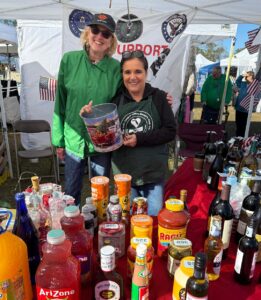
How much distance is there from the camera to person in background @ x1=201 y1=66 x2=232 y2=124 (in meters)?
6.75

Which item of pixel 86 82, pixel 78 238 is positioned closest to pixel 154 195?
pixel 86 82

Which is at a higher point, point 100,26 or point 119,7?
point 119,7

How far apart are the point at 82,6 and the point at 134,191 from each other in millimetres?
2568

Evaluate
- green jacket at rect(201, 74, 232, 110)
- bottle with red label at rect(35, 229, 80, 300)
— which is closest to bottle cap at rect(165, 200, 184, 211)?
bottle with red label at rect(35, 229, 80, 300)

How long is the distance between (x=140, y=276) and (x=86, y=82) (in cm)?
142

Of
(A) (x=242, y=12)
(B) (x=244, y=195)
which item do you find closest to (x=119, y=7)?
(A) (x=242, y=12)

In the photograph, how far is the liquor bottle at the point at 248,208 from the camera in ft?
4.32

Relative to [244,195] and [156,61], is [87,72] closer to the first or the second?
[244,195]

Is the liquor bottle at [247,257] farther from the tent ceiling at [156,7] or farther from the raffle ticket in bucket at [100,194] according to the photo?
the tent ceiling at [156,7]

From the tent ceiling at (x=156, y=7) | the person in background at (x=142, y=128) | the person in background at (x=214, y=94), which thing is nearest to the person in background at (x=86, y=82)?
the person in background at (x=142, y=128)

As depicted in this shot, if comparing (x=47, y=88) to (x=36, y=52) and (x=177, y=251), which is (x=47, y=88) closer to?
(x=36, y=52)

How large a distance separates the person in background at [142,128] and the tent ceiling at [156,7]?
6.68ft

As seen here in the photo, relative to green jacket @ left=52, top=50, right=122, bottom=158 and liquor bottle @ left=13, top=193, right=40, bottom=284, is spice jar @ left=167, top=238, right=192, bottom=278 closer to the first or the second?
liquor bottle @ left=13, top=193, right=40, bottom=284

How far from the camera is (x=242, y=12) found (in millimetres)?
3590
